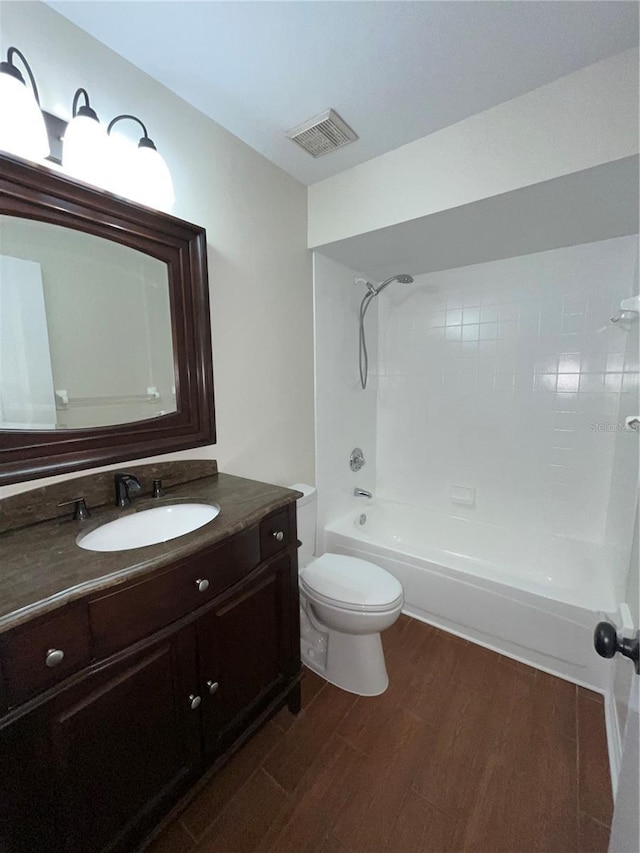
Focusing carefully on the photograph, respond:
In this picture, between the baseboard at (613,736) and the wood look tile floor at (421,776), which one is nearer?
the wood look tile floor at (421,776)

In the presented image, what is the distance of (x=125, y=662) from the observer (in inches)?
32.1

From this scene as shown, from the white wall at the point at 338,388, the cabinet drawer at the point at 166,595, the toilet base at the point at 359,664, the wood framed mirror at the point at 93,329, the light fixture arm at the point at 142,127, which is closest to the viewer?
the cabinet drawer at the point at 166,595

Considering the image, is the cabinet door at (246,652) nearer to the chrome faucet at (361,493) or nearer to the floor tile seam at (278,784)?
the floor tile seam at (278,784)

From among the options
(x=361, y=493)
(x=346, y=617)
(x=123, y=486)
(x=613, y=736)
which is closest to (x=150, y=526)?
(x=123, y=486)

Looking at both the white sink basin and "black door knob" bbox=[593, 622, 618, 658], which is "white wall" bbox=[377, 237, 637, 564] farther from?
the white sink basin

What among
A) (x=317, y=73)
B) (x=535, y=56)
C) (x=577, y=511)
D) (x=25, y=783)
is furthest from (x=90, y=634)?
(x=577, y=511)

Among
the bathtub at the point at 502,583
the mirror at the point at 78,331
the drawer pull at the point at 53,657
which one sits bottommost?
the bathtub at the point at 502,583

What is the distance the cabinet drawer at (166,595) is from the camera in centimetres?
77

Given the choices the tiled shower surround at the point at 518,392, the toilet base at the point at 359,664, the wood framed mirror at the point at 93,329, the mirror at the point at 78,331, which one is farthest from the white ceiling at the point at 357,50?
the toilet base at the point at 359,664

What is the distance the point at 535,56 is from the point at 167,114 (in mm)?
1264

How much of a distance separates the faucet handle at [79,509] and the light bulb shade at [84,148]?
97cm

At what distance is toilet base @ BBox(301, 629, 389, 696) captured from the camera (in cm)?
150

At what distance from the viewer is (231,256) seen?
4.97 ft

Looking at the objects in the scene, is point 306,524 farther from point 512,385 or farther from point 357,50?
point 357,50
